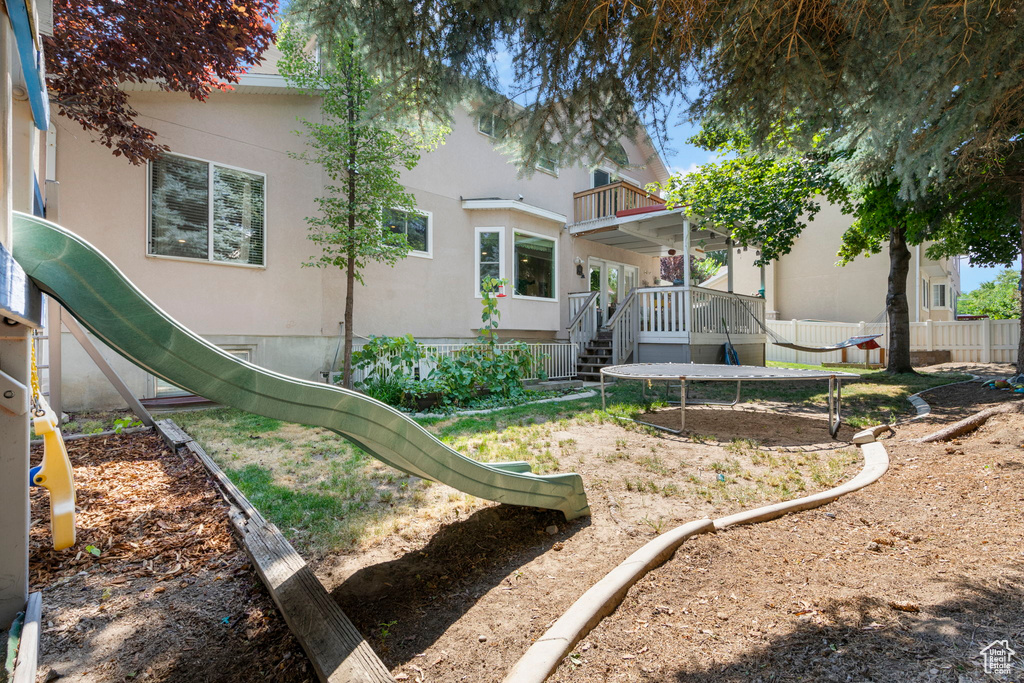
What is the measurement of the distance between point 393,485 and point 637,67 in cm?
412

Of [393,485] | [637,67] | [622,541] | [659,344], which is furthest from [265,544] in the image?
[659,344]

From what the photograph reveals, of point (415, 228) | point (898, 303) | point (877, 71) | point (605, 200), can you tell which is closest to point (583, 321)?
point (605, 200)

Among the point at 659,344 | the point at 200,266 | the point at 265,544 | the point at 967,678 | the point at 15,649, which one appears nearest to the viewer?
the point at 15,649

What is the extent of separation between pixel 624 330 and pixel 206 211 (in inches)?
360

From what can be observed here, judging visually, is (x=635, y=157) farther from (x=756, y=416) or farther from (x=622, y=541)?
(x=622, y=541)

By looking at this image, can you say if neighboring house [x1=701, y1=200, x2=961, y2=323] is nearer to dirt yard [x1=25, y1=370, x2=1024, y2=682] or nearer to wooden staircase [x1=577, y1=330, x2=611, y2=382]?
wooden staircase [x1=577, y1=330, x2=611, y2=382]

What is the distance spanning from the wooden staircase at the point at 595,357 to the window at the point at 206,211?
7.67 meters

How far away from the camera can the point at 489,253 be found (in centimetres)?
1224

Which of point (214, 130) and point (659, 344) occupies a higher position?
point (214, 130)

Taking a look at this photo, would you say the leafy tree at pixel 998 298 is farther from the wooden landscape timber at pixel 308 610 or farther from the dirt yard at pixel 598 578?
the wooden landscape timber at pixel 308 610

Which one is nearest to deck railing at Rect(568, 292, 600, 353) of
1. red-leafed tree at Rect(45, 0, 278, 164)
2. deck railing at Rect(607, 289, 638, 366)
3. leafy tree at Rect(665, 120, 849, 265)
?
deck railing at Rect(607, 289, 638, 366)

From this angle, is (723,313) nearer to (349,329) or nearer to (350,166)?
(349,329)

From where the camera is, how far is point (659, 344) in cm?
1180

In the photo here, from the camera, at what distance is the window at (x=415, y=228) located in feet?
35.0
